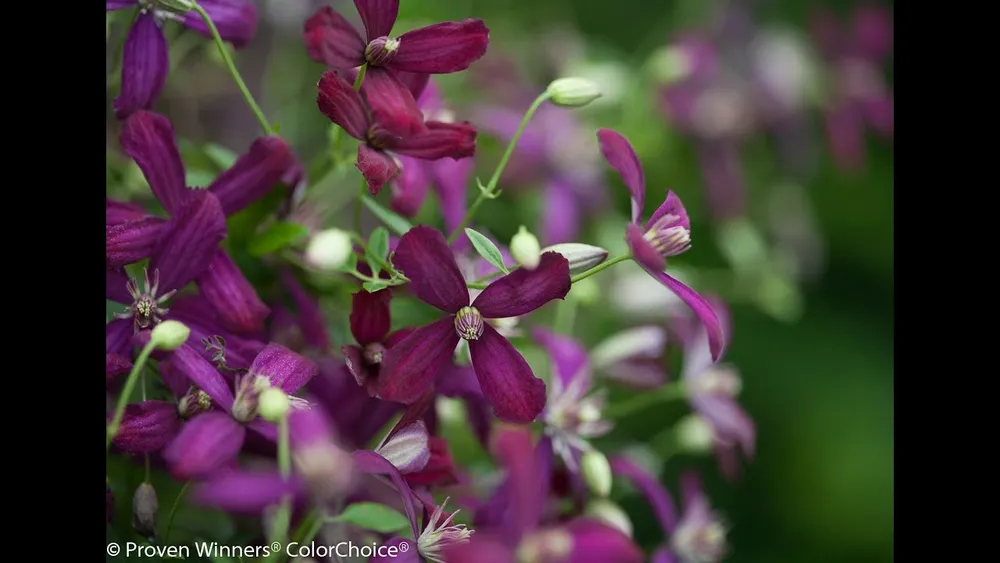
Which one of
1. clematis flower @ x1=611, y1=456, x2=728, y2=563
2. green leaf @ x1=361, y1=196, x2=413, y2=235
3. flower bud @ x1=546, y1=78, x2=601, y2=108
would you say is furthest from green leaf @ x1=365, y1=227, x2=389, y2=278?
clematis flower @ x1=611, y1=456, x2=728, y2=563

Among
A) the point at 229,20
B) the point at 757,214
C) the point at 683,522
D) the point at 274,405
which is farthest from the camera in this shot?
the point at 757,214

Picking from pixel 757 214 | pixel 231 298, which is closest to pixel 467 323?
pixel 231 298

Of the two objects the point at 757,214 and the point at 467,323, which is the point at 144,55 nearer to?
the point at 467,323

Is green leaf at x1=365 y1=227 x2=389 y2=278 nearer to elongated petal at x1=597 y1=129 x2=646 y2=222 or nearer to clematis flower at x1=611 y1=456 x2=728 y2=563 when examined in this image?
elongated petal at x1=597 y1=129 x2=646 y2=222

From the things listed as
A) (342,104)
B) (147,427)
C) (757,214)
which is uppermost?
(342,104)

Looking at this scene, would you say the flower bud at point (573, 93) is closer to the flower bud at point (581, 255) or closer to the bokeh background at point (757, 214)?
the flower bud at point (581, 255)

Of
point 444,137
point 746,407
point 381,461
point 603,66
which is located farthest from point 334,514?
point 746,407

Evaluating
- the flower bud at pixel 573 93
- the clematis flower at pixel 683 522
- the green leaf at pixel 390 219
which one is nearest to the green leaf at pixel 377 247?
the green leaf at pixel 390 219
